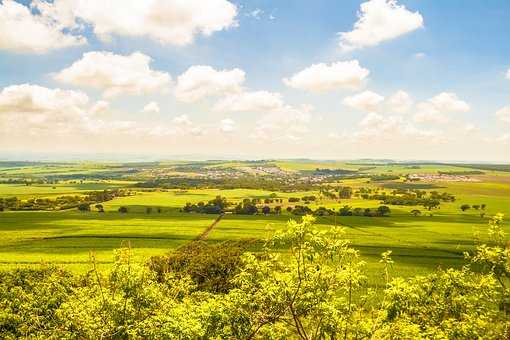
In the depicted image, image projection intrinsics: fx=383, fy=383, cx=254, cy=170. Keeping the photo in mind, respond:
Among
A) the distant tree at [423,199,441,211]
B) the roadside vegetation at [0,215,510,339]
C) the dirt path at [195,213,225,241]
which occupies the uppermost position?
the roadside vegetation at [0,215,510,339]

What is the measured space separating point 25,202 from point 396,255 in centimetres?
16043

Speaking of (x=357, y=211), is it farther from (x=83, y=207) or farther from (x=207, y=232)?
(x=83, y=207)

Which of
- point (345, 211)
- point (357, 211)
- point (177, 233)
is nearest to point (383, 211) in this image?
point (357, 211)

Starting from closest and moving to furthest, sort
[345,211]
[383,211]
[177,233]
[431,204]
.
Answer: [177,233], [383,211], [345,211], [431,204]

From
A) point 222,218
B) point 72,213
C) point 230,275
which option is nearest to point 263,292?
point 230,275

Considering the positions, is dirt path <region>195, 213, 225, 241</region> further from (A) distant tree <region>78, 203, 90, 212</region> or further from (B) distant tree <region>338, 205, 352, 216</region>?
(A) distant tree <region>78, 203, 90, 212</region>

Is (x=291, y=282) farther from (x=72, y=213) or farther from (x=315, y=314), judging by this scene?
(x=72, y=213)

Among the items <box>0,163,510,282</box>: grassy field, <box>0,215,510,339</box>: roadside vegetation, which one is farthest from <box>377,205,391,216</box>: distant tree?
<box>0,215,510,339</box>: roadside vegetation

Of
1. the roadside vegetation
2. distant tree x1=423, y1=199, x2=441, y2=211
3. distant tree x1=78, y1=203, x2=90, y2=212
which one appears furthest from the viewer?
distant tree x1=423, y1=199, x2=441, y2=211

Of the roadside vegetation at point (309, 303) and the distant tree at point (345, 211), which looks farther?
the distant tree at point (345, 211)

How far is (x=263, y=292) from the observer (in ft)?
70.9

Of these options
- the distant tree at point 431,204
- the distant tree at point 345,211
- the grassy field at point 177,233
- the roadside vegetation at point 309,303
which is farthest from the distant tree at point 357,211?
the roadside vegetation at point 309,303

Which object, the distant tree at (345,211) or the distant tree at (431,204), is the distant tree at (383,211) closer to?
the distant tree at (345,211)

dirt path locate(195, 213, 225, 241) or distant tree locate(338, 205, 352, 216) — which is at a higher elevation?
distant tree locate(338, 205, 352, 216)
